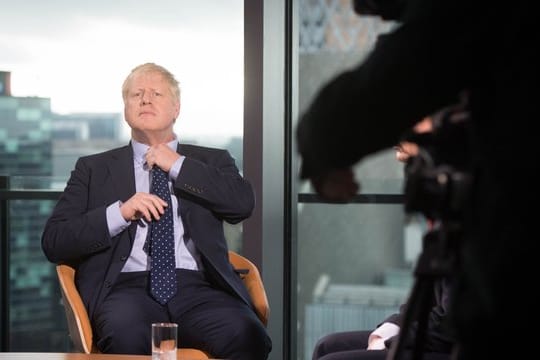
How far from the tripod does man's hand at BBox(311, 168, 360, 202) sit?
0.12 metres

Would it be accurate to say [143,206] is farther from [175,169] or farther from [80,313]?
[80,313]

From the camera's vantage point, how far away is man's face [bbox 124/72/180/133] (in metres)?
3.32

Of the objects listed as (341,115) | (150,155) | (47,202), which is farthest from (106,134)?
(341,115)

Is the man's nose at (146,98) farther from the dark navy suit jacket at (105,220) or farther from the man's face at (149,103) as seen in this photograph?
the dark navy suit jacket at (105,220)

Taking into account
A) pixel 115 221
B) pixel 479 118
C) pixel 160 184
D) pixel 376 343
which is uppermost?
pixel 479 118

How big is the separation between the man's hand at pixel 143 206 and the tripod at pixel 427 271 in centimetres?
194

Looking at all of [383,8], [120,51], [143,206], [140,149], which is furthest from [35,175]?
[383,8]

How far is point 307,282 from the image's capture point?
420cm

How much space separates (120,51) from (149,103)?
105cm

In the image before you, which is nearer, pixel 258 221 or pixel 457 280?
pixel 457 280

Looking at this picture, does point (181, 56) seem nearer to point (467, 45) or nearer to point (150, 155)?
point (150, 155)

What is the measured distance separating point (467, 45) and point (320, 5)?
3.20 metres

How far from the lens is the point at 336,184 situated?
110 centimetres

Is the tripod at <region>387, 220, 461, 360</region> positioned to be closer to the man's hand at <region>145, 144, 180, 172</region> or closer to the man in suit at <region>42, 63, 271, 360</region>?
the man in suit at <region>42, 63, 271, 360</region>
